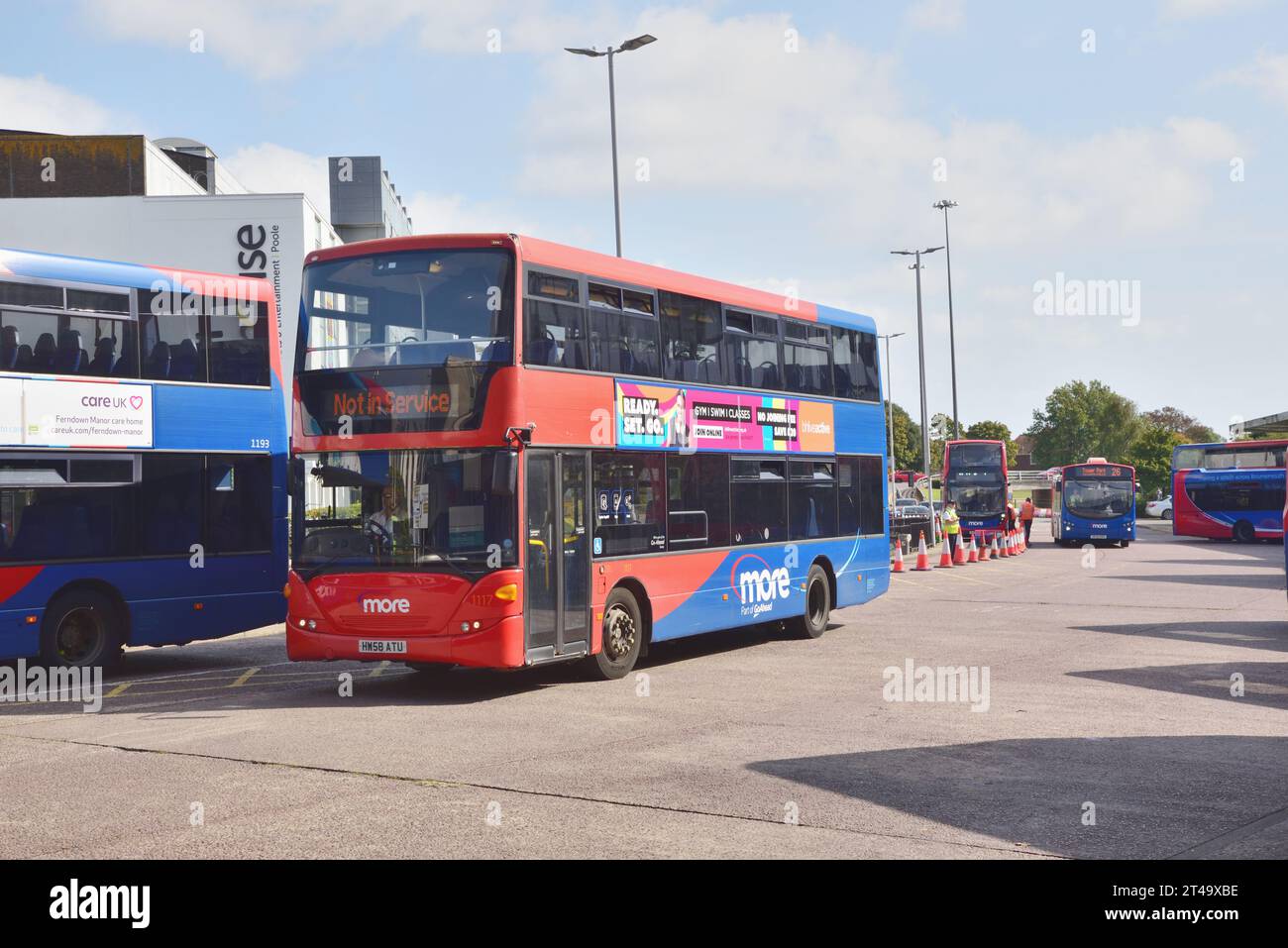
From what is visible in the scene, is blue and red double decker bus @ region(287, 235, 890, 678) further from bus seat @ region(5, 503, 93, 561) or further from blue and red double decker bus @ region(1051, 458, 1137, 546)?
blue and red double decker bus @ region(1051, 458, 1137, 546)

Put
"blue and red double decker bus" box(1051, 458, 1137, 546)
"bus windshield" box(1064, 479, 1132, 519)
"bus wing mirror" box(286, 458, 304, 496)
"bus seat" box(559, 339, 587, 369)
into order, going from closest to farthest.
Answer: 1. "bus wing mirror" box(286, 458, 304, 496)
2. "bus seat" box(559, 339, 587, 369)
3. "blue and red double decker bus" box(1051, 458, 1137, 546)
4. "bus windshield" box(1064, 479, 1132, 519)

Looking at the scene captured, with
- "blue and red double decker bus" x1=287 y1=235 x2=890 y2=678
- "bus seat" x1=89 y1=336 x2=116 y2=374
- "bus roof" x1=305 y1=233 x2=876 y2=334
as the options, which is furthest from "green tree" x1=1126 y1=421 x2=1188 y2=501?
"bus seat" x1=89 y1=336 x2=116 y2=374

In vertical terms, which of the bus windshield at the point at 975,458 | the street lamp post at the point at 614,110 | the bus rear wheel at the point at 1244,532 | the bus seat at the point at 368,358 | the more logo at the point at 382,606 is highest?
the street lamp post at the point at 614,110

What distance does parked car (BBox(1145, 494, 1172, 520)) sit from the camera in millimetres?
85881

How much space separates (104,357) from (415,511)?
4.20 m

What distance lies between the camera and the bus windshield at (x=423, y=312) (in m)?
12.6

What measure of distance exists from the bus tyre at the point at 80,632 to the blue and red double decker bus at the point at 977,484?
35877 mm

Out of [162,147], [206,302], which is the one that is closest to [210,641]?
[206,302]

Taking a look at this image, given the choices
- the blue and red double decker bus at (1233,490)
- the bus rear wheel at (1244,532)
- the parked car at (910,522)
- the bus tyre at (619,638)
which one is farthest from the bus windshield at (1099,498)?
the bus tyre at (619,638)

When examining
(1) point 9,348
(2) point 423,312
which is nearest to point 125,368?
(1) point 9,348

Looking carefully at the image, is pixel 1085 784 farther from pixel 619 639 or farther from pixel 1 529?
pixel 1 529

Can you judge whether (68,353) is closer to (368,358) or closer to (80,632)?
(80,632)

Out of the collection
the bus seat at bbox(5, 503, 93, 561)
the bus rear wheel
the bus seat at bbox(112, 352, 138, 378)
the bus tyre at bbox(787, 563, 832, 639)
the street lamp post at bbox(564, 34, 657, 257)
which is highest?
the street lamp post at bbox(564, 34, 657, 257)

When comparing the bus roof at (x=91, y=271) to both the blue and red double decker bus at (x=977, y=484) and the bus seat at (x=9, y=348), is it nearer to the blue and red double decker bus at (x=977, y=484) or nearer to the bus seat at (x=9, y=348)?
the bus seat at (x=9, y=348)
